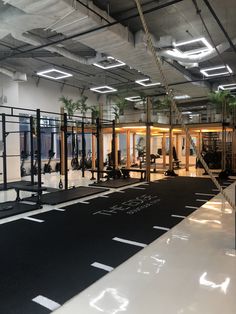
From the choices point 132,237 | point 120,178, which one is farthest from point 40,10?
point 120,178

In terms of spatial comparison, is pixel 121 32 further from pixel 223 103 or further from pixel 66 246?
pixel 223 103

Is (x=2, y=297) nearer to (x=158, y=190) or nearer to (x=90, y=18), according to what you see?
(x=90, y=18)

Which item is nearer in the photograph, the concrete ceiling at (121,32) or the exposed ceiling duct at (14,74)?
the concrete ceiling at (121,32)

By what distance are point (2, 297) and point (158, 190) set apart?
5550 millimetres

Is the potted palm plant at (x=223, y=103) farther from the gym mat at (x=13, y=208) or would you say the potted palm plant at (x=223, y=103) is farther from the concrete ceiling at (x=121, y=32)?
the gym mat at (x=13, y=208)

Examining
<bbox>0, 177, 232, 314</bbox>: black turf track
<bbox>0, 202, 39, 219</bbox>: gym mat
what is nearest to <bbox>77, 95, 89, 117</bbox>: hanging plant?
<bbox>0, 177, 232, 314</bbox>: black turf track

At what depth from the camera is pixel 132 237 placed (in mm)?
3773

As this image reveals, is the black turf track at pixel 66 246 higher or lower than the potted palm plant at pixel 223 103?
lower

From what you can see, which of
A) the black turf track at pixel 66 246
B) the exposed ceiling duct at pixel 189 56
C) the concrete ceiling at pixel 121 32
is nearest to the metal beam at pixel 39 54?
the concrete ceiling at pixel 121 32

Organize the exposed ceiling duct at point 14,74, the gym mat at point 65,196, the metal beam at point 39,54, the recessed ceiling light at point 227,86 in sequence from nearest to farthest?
the gym mat at point 65,196, the metal beam at point 39,54, the exposed ceiling duct at point 14,74, the recessed ceiling light at point 227,86

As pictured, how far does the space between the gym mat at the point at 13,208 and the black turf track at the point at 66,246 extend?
42 cm

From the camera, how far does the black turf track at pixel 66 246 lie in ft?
7.98

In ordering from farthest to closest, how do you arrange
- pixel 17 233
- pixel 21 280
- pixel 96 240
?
pixel 17 233 → pixel 96 240 → pixel 21 280

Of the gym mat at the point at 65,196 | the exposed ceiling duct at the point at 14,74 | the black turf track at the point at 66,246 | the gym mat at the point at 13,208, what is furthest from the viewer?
the exposed ceiling duct at the point at 14,74
